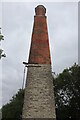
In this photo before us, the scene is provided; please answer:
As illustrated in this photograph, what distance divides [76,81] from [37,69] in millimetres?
11183

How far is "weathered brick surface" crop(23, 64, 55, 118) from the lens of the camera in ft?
56.4

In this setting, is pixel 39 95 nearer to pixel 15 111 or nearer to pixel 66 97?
pixel 66 97

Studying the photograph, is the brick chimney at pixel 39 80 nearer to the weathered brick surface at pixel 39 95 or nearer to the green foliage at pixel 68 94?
the weathered brick surface at pixel 39 95

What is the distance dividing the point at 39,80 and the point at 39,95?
126 cm

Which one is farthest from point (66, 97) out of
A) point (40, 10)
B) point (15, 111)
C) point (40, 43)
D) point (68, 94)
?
point (40, 10)

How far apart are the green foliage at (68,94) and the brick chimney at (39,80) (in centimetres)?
1013

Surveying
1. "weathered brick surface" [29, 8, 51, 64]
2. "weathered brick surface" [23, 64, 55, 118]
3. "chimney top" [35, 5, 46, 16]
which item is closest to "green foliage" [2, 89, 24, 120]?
"weathered brick surface" [23, 64, 55, 118]

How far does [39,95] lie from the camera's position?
1755 cm

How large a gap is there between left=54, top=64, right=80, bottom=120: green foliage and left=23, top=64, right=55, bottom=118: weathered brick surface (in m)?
10.2

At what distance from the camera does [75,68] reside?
29.6 metres

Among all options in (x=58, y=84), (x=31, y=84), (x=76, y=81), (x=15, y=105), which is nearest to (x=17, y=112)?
(x=15, y=105)

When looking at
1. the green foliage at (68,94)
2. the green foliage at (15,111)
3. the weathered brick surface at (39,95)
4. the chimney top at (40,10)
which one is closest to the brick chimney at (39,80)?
the weathered brick surface at (39,95)

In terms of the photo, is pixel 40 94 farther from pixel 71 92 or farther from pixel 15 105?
pixel 15 105

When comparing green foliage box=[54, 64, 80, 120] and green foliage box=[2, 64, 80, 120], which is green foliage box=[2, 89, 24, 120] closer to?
green foliage box=[2, 64, 80, 120]
